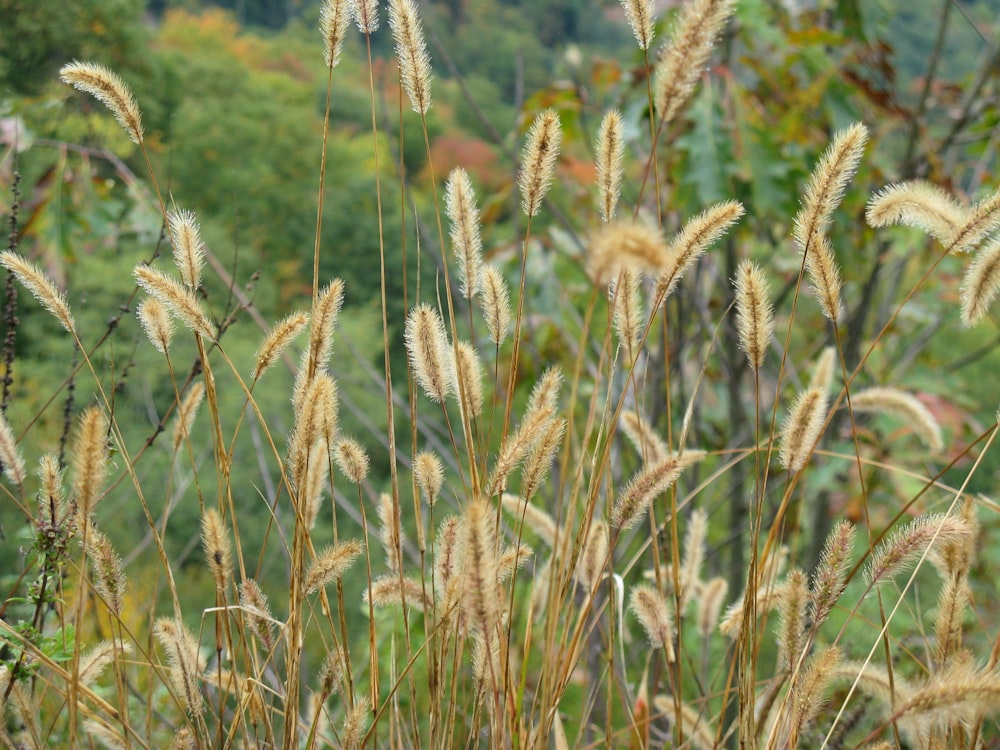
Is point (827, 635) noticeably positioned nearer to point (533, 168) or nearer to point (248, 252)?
point (533, 168)

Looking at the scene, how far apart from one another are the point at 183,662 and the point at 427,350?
0.38 meters

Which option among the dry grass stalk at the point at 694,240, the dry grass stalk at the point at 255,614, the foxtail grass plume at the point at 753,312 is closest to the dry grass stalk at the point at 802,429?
the foxtail grass plume at the point at 753,312

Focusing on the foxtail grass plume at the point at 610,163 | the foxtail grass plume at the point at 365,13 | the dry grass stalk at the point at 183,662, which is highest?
the foxtail grass plume at the point at 365,13

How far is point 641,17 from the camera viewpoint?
34.8 inches

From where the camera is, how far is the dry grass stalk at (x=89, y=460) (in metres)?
0.69

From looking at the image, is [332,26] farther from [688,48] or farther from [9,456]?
[9,456]

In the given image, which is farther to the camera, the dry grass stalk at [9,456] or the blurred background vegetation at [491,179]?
the blurred background vegetation at [491,179]

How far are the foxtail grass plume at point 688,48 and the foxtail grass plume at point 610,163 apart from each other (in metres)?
0.06

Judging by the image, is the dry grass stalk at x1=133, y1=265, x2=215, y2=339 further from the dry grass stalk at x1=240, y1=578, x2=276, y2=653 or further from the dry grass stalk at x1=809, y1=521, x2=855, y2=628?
the dry grass stalk at x1=809, y1=521, x2=855, y2=628

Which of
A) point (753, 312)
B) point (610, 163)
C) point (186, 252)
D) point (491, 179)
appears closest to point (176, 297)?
point (186, 252)

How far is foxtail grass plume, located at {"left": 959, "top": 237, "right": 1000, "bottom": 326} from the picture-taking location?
895 mm

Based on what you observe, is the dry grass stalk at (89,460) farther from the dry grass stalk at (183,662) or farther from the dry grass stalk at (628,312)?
the dry grass stalk at (628,312)

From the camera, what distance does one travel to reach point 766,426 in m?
2.43

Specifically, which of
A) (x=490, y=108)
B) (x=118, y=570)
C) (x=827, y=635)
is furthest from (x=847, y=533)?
(x=490, y=108)
